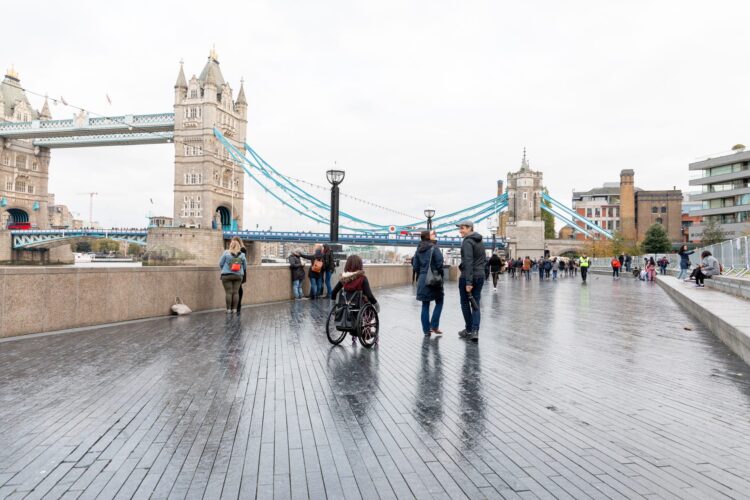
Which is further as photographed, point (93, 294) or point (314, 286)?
point (314, 286)

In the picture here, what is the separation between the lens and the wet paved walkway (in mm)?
2943

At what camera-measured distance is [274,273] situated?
14.1 meters

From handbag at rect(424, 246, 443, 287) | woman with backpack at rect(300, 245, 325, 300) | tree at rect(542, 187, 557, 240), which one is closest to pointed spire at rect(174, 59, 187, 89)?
tree at rect(542, 187, 557, 240)

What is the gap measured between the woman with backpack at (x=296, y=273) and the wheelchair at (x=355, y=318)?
23.3 feet

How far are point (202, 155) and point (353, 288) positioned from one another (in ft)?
254

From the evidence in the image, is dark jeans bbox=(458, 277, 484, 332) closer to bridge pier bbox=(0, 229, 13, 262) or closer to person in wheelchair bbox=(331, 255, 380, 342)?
person in wheelchair bbox=(331, 255, 380, 342)

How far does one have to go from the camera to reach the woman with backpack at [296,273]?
46.8ft

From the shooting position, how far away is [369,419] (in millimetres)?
4008

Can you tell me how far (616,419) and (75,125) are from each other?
287 ft

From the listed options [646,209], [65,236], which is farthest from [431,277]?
[646,209]

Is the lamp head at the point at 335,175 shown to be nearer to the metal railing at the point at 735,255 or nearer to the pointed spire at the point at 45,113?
the metal railing at the point at 735,255

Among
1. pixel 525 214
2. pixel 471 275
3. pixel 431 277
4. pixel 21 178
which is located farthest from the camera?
pixel 21 178

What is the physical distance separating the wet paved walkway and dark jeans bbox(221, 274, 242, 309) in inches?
A: 128

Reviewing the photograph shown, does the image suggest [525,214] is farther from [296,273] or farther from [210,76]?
[296,273]
